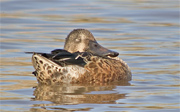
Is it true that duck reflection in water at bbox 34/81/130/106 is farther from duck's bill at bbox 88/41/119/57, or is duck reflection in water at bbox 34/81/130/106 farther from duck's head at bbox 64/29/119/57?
duck's head at bbox 64/29/119/57

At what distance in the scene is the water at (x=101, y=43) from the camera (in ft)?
25.3

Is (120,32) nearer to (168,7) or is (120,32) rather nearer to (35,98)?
(168,7)

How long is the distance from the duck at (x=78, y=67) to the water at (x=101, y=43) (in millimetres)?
158

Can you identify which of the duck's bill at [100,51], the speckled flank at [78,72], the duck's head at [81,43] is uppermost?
the duck's head at [81,43]

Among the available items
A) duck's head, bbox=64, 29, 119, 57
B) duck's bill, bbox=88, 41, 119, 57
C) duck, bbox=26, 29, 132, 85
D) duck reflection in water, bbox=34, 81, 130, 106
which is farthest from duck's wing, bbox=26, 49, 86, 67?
duck's head, bbox=64, 29, 119, 57

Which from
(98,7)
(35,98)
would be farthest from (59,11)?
(35,98)

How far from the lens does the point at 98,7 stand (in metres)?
17.1

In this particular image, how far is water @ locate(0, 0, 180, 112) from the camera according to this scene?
7.71 meters

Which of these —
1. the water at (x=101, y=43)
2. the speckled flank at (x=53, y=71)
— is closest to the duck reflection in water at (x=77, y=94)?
the water at (x=101, y=43)

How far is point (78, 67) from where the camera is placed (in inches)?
348

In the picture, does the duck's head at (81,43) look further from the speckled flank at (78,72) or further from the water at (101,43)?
the water at (101,43)

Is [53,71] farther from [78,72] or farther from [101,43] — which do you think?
[101,43]

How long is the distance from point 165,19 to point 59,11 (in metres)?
3.01

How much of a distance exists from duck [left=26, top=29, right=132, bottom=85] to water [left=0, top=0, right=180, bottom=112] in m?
0.16
